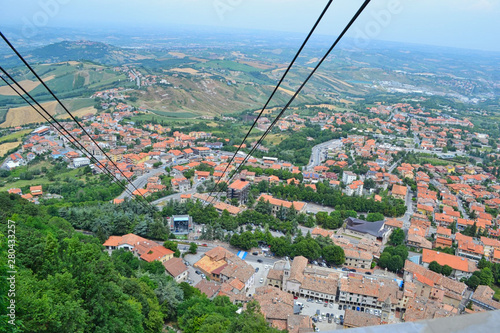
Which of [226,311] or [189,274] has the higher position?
[226,311]

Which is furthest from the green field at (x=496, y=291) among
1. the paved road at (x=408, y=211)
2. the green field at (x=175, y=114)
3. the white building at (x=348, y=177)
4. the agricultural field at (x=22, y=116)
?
the agricultural field at (x=22, y=116)

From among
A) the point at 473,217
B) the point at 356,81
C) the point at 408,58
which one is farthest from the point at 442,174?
the point at 408,58

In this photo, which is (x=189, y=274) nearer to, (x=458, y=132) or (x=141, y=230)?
(x=141, y=230)

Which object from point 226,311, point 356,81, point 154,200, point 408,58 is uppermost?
point 408,58

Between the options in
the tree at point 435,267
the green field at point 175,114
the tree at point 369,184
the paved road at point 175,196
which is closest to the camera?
the tree at point 435,267

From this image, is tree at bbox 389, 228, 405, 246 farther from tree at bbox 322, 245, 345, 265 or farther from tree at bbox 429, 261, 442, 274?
tree at bbox 322, 245, 345, 265

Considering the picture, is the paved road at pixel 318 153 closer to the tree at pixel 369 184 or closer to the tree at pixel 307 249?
the tree at pixel 369 184

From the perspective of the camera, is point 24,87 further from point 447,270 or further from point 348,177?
point 447,270
